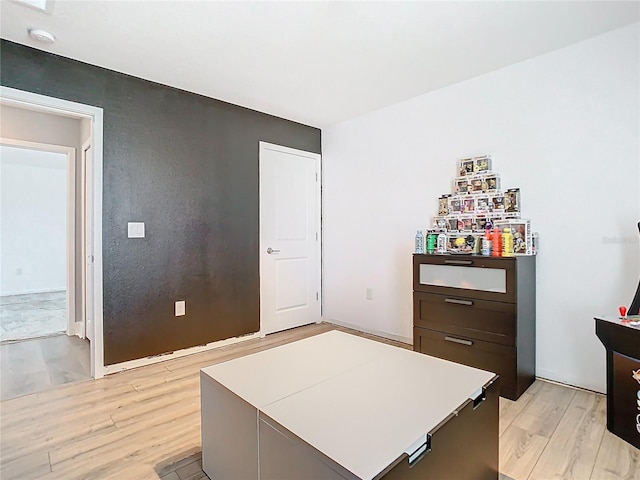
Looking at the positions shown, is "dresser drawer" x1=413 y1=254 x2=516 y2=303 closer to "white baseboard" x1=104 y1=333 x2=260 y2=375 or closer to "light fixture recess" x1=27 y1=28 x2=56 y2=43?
"white baseboard" x1=104 y1=333 x2=260 y2=375

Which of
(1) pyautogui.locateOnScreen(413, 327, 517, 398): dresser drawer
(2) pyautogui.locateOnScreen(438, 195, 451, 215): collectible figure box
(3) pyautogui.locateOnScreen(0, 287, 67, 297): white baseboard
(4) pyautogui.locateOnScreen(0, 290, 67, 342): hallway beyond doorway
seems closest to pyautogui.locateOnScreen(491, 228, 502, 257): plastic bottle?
(2) pyautogui.locateOnScreen(438, 195, 451, 215): collectible figure box

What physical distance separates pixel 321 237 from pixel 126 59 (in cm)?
258

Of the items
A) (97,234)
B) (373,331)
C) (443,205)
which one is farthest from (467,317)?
(97,234)

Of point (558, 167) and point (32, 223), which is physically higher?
point (558, 167)

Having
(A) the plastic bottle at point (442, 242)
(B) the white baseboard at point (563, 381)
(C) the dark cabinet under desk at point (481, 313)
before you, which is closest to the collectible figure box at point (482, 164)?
(A) the plastic bottle at point (442, 242)

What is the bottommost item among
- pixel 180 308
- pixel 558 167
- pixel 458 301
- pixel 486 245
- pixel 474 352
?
pixel 474 352

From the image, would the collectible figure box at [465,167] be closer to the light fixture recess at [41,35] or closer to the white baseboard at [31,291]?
the light fixture recess at [41,35]

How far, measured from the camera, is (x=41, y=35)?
2188mm

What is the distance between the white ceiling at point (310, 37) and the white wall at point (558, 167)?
0.21 metres

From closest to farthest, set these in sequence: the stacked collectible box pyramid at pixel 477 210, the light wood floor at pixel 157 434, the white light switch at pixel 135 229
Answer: the light wood floor at pixel 157 434, the stacked collectible box pyramid at pixel 477 210, the white light switch at pixel 135 229

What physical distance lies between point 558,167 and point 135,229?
321 cm

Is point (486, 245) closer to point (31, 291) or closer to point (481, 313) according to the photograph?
point (481, 313)

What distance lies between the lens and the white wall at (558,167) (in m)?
2.20

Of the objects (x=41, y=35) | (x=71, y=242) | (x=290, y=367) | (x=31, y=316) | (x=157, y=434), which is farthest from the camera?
(x=31, y=316)
